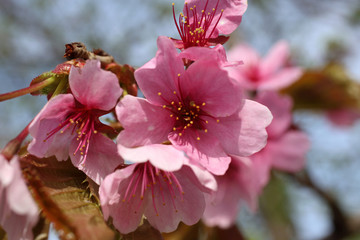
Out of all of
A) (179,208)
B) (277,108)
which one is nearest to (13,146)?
(179,208)

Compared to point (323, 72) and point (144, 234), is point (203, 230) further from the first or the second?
point (323, 72)

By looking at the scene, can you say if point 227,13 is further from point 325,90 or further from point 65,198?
point 325,90

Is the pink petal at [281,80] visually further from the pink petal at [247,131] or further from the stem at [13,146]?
the stem at [13,146]

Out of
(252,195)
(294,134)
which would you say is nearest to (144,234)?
(252,195)

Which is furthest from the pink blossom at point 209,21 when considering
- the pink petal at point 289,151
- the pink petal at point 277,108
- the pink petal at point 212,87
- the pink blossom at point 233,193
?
the pink petal at point 289,151

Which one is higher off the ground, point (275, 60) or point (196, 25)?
point (196, 25)

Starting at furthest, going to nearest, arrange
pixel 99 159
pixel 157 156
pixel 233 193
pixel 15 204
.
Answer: pixel 233 193
pixel 99 159
pixel 157 156
pixel 15 204

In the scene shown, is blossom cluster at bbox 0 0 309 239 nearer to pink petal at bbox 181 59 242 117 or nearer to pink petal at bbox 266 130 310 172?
pink petal at bbox 181 59 242 117
